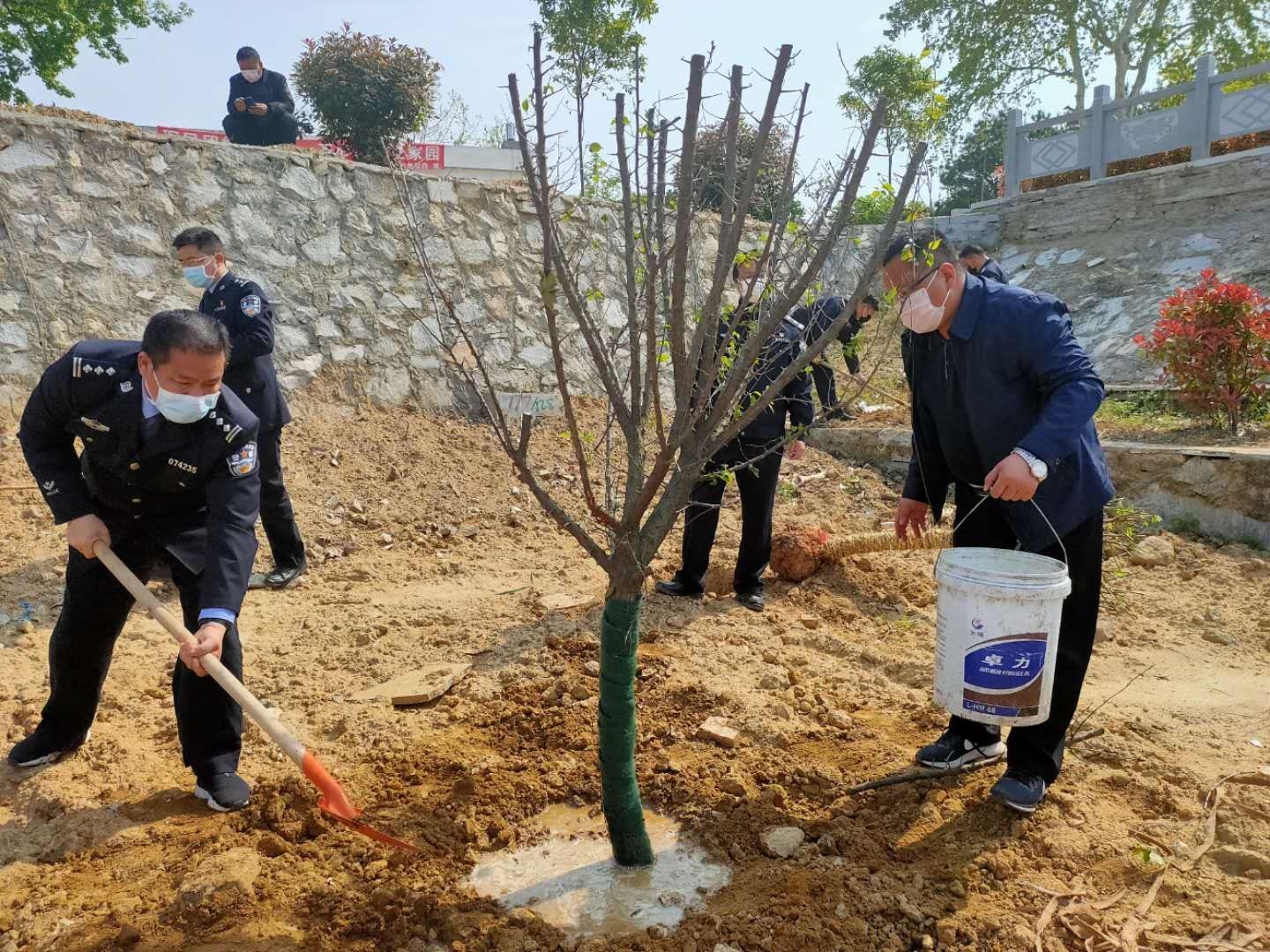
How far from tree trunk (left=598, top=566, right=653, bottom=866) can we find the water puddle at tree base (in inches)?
4.0

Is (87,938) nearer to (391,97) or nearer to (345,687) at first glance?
(345,687)

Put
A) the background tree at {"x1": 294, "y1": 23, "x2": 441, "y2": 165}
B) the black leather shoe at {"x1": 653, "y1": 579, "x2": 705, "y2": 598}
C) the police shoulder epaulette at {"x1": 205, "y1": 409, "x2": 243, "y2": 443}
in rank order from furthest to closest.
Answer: the background tree at {"x1": 294, "y1": 23, "x2": 441, "y2": 165}, the black leather shoe at {"x1": 653, "y1": 579, "x2": 705, "y2": 598}, the police shoulder epaulette at {"x1": 205, "y1": 409, "x2": 243, "y2": 443}

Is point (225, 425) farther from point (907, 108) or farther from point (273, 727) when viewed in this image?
point (907, 108)

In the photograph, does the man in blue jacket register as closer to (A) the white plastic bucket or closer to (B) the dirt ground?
(A) the white plastic bucket

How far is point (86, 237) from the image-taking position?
6020 mm

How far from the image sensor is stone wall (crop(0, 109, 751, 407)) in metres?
5.84

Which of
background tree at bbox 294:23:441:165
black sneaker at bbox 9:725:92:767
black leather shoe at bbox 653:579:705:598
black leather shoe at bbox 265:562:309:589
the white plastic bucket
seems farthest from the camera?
background tree at bbox 294:23:441:165

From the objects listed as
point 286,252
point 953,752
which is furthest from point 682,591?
point 286,252

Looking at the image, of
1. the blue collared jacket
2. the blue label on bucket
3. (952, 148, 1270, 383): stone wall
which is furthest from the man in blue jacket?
(952, 148, 1270, 383): stone wall

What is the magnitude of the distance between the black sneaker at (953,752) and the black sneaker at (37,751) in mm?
2975

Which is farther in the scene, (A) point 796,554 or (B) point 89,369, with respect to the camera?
(A) point 796,554

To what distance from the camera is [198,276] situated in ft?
15.3

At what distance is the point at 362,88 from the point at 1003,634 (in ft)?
28.8

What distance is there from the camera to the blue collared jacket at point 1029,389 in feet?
8.16
